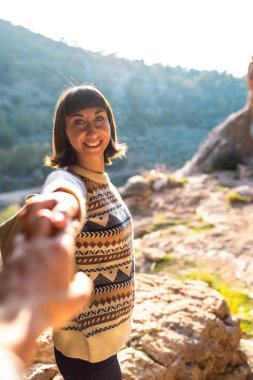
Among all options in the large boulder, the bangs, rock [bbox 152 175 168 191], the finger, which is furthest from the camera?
rock [bbox 152 175 168 191]

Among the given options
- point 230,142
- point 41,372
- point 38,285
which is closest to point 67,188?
point 38,285

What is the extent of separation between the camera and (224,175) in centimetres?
1094

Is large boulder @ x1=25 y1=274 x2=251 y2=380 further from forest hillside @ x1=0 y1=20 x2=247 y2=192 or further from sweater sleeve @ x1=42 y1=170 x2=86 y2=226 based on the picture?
forest hillside @ x1=0 y1=20 x2=247 y2=192

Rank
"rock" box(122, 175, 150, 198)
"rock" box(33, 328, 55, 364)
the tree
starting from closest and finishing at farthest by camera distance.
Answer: "rock" box(33, 328, 55, 364) < "rock" box(122, 175, 150, 198) < the tree

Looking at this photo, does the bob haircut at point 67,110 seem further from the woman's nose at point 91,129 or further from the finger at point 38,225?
the finger at point 38,225

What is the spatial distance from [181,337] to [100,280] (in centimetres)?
103

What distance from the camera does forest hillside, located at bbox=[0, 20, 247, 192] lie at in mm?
30438

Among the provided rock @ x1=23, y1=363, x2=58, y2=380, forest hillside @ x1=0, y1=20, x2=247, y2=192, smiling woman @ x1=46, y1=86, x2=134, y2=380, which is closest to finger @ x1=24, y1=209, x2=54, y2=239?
smiling woman @ x1=46, y1=86, x2=134, y2=380

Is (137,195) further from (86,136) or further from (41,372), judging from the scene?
(86,136)

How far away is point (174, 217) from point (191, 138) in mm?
33211

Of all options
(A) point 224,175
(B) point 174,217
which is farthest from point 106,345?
(A) point 224,175

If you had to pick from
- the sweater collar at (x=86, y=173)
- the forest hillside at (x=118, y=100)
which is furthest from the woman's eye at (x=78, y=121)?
the forest hillside at (x=118, y=100)

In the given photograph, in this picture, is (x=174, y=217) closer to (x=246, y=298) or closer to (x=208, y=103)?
(x=246, y=298)

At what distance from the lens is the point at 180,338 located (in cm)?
196
